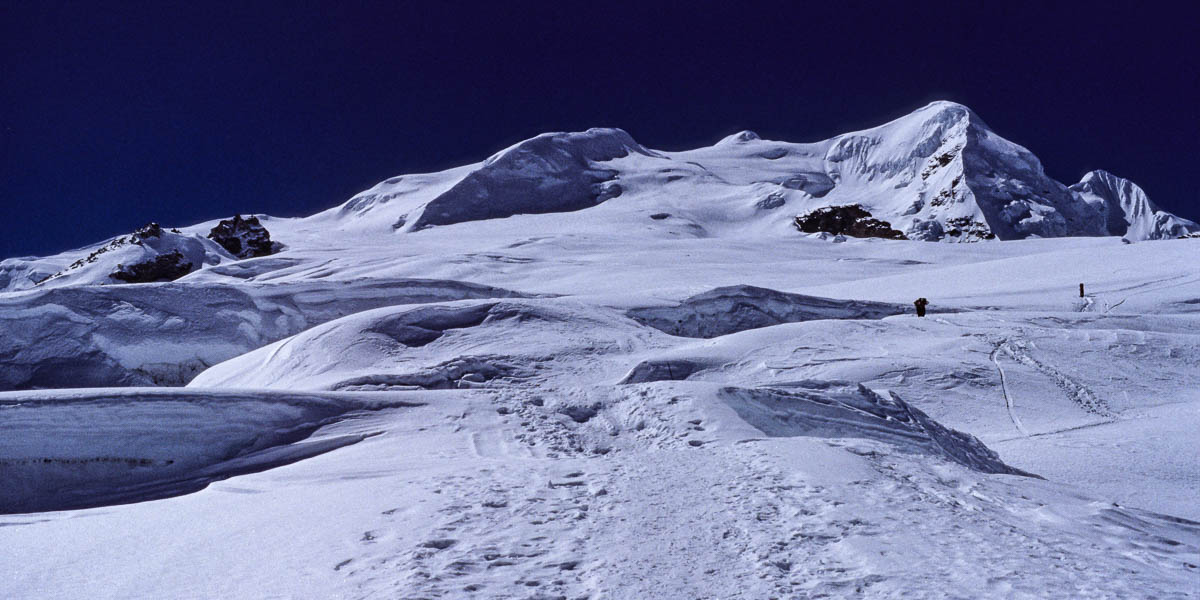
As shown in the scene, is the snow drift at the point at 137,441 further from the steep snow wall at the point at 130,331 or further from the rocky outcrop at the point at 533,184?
the rocky outcrop at the point at 533,184

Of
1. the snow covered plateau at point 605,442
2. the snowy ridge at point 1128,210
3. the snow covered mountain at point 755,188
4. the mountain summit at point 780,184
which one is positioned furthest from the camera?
the snowy ridge at point 1128,210

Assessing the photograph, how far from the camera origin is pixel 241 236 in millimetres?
57750

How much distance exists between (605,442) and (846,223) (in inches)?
2498

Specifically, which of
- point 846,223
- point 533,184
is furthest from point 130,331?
point 533,184

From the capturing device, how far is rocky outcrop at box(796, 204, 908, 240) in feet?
205

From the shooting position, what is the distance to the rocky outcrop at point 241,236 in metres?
55.7

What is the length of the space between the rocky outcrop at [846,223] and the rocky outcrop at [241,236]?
4433cm

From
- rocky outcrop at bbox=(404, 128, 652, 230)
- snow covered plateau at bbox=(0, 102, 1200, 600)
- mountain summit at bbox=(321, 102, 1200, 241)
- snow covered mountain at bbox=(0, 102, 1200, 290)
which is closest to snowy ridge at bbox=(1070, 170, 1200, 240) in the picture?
snow covered mountain at bbox=(0, 102, 1200, 290)

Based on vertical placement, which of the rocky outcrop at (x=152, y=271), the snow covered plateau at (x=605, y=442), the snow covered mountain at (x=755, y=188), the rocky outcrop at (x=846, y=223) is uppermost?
the snow covered mountain at (x=755, y=188)

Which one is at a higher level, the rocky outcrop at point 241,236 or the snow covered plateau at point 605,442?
the rocky outcrop at point 241,236

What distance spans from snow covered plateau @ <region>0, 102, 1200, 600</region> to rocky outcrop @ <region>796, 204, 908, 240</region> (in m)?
43.7

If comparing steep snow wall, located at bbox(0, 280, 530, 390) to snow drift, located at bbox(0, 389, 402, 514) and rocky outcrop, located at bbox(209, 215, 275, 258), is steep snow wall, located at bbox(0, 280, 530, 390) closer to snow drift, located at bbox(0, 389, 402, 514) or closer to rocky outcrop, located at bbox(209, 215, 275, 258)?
snow drift, located at bbox(0, 389, 402, 514)

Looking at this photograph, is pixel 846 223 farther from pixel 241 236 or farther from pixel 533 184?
pixel 241 236

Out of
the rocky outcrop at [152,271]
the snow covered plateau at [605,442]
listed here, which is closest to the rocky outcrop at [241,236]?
the rocky outcrop at [152,271]
